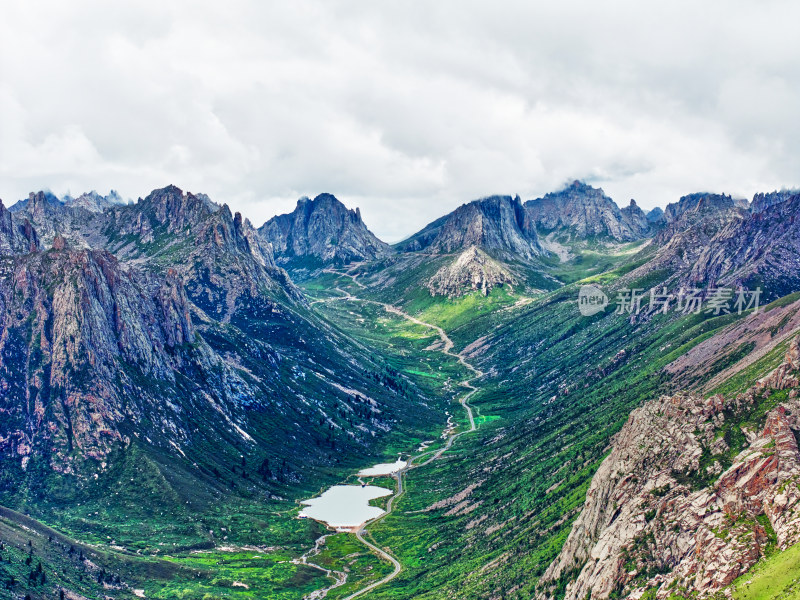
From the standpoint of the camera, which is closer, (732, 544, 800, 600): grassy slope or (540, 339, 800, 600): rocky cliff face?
(732, 544, 800, 600): grassy slope

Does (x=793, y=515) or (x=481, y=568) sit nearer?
(x=793, y=515)

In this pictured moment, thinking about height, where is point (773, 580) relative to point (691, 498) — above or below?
below

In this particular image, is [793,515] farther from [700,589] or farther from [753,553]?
[700,589]

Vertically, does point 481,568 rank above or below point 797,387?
below

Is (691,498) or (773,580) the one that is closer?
(773,580)

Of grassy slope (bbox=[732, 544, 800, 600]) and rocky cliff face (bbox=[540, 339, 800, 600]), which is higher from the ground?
rocky cliff face (bbox=[540, 339, 800, 600])

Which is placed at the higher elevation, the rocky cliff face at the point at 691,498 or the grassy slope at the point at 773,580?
the rocky cliff face at the point at 691,498

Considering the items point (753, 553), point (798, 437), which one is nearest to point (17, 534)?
point (753, 553)

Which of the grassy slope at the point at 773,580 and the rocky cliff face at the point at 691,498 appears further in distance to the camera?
the rocky cliff face at the point at 691,498
